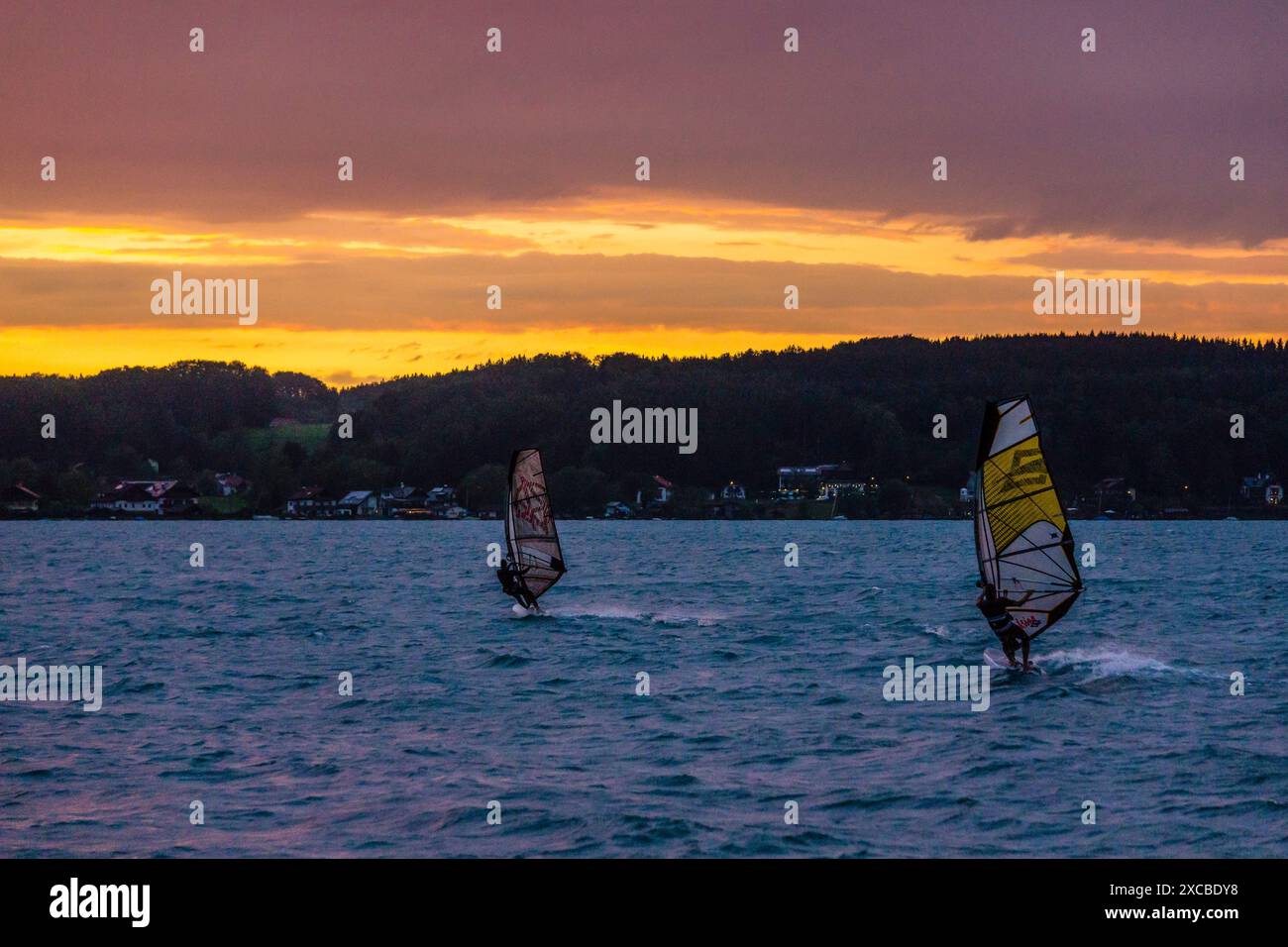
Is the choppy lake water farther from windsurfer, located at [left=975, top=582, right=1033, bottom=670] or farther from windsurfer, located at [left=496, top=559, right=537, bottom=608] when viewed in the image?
windsurfer, located at [left=496, top=559, right=537, bottom=608]

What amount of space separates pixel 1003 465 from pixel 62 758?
1734 centimetres

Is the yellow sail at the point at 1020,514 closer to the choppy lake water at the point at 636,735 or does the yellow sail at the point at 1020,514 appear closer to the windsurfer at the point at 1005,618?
the windsurfer at the point at 1005,618

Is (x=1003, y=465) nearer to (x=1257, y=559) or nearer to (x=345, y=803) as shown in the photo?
(x=345, y=803)

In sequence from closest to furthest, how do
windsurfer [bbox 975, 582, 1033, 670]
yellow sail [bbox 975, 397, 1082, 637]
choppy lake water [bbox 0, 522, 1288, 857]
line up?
1. choppy lake water [bbox 0, 522, 1288, 857]
2. yellow sail [bbox 975, 397, 1082, 637]
3. windsurfer [bbox 975, 582, 1033, 670]

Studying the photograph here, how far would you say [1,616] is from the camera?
5247cm

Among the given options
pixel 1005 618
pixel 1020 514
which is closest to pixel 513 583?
pixel 1005 618

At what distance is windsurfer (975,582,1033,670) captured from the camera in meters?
29.5

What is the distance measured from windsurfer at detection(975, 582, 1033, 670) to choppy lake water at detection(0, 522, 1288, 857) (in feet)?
3.13

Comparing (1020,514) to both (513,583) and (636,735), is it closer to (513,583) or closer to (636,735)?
(636,735)

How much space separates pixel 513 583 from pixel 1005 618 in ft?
67.7

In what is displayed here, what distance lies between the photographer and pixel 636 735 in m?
25.2

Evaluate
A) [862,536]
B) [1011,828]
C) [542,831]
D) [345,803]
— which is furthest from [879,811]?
[862,536]

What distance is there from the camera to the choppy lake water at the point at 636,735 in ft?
59.5

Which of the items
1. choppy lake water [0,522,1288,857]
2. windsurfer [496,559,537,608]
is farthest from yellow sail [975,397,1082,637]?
windsurfer [496,559,537,608]
